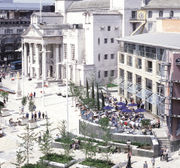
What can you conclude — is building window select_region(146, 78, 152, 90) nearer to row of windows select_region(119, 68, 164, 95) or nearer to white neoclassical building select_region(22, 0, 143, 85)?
row of windows select_region(119, 68, 164, 95)

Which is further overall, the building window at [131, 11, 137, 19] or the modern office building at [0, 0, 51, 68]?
the modern office building at [0, 0, 51, 68]

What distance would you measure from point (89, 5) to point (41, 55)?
59.2 feet

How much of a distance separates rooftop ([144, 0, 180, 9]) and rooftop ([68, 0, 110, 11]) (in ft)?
37.5

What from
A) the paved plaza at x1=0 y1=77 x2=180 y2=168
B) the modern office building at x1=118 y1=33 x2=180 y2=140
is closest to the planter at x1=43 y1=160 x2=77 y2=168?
→ the paved plaza at x1=0 y1=77 x2=180 y2=168

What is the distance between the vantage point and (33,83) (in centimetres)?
9450

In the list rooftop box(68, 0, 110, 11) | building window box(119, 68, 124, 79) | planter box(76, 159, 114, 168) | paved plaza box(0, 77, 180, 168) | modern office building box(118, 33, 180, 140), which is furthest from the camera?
rooftop box(68, 0, 110, 11)

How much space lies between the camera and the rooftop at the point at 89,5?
98.9 m

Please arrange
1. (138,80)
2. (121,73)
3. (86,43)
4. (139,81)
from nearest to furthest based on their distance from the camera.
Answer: (139,81) < (138,80) < (121,73) < (86,43)

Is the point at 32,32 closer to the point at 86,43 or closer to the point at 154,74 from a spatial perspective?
the point at 86,43

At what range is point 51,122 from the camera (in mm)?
60594

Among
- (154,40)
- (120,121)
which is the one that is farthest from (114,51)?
(120,121)

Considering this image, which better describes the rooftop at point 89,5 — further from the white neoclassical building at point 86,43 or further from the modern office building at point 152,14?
the modern office building at point 152,14

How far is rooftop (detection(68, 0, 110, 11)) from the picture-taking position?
98875 millimetres

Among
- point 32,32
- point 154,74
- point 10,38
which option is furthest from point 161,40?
point 10,38
